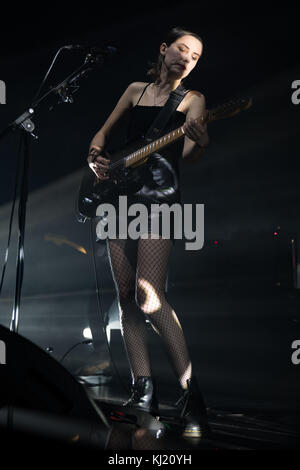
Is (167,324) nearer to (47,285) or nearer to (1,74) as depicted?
(47,285)

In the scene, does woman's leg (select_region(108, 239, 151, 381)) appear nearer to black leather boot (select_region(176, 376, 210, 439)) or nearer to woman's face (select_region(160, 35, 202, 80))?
black leather boot (select_region(176, 376, 210, 439))

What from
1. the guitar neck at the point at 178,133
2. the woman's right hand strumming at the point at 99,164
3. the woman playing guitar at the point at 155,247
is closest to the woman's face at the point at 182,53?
the woman playing guitar at the point at 155,247

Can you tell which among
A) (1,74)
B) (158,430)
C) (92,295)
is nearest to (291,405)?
(158,430)

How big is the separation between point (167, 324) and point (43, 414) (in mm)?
796

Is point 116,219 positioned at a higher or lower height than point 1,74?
lower

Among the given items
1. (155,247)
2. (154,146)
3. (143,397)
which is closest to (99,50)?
(154,146)

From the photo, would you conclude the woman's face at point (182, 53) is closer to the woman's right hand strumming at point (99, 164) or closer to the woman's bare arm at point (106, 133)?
the woman's bare arm at point (106, 133)

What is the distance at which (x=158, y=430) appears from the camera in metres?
1.25

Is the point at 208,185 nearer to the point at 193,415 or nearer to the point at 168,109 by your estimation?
the point at 168,109

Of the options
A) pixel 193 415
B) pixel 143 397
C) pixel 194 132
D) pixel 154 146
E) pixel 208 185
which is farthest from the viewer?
pixel 208 185

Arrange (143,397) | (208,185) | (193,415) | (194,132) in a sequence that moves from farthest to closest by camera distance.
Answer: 1. (208,185)
2. (194,132)
3. (143,397)
4. (193,415)

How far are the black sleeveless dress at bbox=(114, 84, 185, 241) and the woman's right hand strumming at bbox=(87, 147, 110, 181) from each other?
12 cm

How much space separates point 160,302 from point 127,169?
0.54m

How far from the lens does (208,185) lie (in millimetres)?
3090
